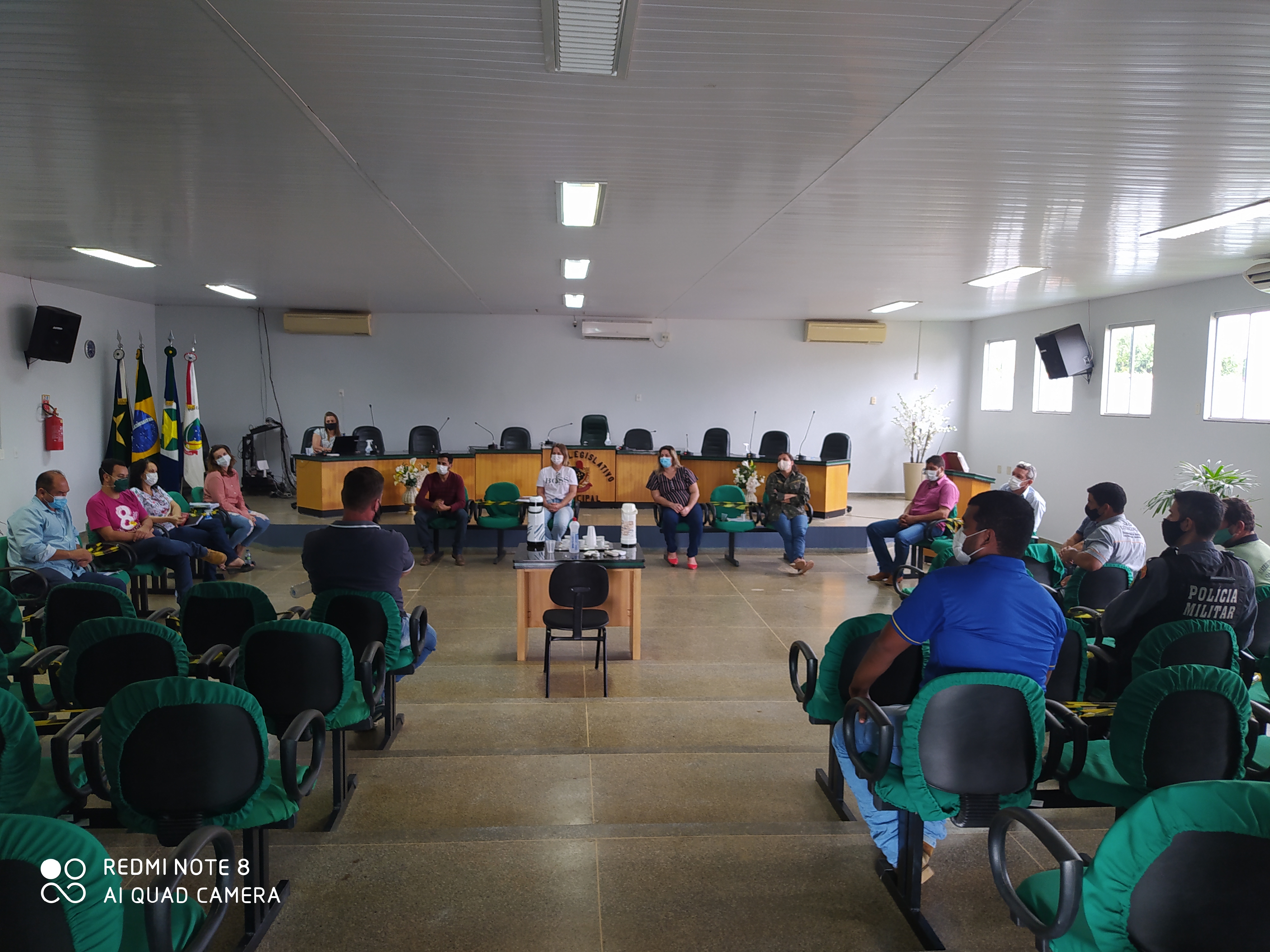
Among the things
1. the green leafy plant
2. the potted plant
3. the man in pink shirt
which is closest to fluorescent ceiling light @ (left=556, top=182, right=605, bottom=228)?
the man in pink shirt

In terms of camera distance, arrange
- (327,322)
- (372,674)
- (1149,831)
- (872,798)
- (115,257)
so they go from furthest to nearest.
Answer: (327,322), (115,257), (372,674), (872,798), (1149,831)

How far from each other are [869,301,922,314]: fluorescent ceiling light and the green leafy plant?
13.3 ft

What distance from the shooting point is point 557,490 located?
8750mm

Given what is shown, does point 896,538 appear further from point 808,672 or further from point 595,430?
point 595,430

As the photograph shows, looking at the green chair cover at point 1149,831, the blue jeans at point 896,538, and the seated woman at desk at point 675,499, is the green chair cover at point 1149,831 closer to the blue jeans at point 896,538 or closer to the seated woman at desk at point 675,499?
the blue jeans at point 896,538

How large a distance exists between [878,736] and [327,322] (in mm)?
12846

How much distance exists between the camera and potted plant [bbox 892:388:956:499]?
565 inches

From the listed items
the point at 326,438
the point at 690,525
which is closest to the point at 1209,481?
the point at 690,525

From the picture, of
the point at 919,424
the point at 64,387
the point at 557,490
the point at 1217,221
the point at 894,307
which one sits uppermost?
the point at 894,307

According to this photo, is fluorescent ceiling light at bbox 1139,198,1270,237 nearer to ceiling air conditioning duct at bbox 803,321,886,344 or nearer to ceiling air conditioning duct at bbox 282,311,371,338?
ceiling air conditioning duct at bbox 803,321,886,344

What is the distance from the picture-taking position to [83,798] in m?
2.57

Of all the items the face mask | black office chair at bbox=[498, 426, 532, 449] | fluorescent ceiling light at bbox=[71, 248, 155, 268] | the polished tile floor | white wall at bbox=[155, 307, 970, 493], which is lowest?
the polished tile floor

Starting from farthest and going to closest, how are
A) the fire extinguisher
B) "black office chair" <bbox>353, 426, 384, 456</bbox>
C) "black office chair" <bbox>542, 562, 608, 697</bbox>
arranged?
"black office chair" <bbox>353, 426, 384, 456</bbox>
the fire extinguisher
"black office chair" <bbox>542, 562, 608, 697</bbox>

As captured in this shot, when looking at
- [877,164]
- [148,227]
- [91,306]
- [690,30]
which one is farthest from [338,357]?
[690,30]
